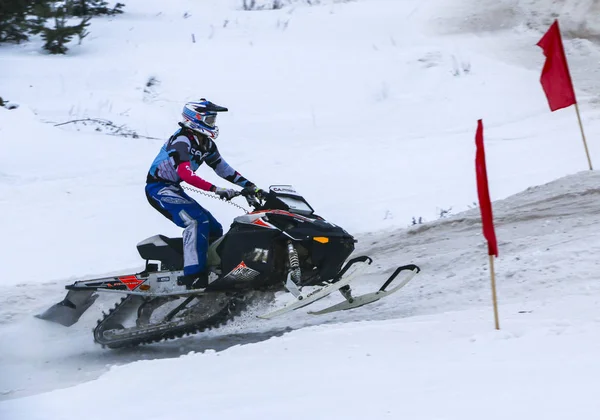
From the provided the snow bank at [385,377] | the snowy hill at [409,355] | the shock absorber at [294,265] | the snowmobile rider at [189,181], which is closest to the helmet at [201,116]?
the snowmobile rider at [189,181]

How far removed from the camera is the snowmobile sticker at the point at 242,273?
747 cm

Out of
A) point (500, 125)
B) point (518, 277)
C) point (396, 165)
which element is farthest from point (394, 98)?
point (518, 277)

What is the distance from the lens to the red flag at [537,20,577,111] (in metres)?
11.3

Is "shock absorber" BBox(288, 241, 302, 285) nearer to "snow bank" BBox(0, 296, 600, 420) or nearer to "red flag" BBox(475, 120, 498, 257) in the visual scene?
"snow bank" BBox(0, 296, 600, 420)

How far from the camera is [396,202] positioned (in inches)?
478

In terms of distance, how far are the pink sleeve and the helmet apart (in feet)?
1.19

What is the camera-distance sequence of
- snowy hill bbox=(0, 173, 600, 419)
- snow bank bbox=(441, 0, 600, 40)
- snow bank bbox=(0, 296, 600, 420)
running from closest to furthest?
snow bank bbox=(0, 296, 600, 420) → snowy hill bbox=(0, 173, 600, 419) → snow bank bbox=(441, 0, 600, 40)

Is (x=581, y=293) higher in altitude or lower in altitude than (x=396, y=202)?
higher

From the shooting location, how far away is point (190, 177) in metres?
7.43

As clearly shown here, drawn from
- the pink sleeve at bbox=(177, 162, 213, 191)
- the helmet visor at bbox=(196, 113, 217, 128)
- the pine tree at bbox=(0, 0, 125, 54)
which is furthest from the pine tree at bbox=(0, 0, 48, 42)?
the pink sleeve at bbox=(177, 162, 213, 191)

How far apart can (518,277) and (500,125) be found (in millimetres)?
7755

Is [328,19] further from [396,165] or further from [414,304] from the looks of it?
[414,304]

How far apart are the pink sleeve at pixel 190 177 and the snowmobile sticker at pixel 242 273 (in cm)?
74

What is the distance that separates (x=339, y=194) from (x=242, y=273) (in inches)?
208
